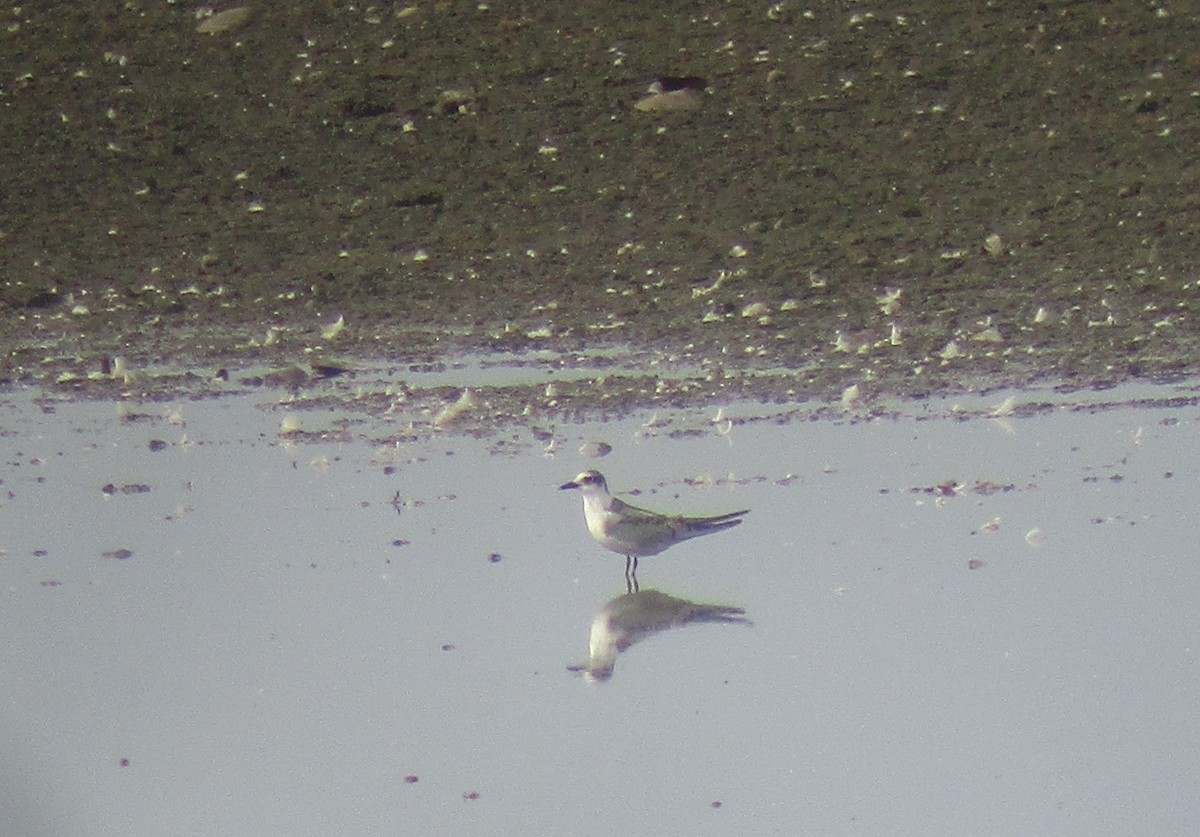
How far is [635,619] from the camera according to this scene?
11.4 ft

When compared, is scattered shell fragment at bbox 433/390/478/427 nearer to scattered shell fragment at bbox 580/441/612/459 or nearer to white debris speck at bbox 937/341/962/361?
scattered shell fragment at bbox 580/441/612/459

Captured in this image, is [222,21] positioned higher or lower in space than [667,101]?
higher

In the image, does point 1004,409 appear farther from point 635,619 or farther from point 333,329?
point 333,329

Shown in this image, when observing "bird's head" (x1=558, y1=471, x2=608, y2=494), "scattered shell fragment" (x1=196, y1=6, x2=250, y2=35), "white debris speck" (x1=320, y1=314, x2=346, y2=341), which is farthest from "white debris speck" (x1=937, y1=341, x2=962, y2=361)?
"scattered shell fragment" (x1=196, y1=6, x2=250, y2=35)

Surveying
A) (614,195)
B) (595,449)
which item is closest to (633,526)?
Answer: (595,449)

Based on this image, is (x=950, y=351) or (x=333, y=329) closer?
(x=950, y=351)

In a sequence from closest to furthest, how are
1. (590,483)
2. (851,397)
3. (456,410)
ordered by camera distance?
(590,483)
(851,397)
(456,410)

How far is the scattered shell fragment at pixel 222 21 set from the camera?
509 cm

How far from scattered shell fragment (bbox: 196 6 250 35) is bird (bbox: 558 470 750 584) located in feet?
7.40

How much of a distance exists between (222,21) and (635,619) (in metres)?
2.83

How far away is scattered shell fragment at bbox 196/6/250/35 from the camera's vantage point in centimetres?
509

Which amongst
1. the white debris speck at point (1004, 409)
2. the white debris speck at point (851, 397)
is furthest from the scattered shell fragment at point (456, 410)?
the white debris speck at point (1004, 409)

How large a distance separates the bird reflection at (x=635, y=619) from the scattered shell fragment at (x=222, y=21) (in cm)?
266

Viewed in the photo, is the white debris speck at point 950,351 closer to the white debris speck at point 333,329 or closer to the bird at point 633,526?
the bird at point 633,526
